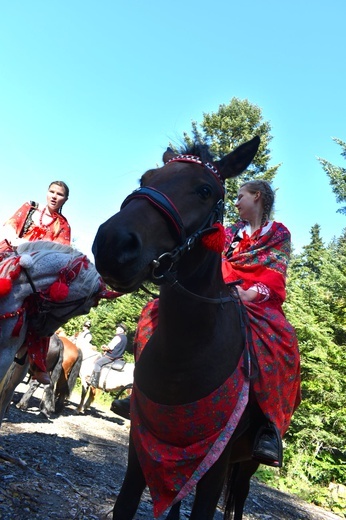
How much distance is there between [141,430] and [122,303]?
78.7ft

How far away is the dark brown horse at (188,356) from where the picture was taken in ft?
7.87

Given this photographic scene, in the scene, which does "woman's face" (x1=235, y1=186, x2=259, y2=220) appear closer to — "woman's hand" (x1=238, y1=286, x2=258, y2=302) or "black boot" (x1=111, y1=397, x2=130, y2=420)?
"woman's hand" (x1=238, y1=286, x2=258, y2=302)

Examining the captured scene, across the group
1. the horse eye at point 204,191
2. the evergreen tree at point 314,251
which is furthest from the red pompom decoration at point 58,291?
the evergreen tree at point 314,251

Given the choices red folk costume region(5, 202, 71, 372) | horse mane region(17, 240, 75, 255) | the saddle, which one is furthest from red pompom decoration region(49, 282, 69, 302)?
the saddle

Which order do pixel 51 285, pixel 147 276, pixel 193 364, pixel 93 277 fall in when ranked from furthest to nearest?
1. pixel 93 277
2. pixel 51 285
3. pixel 193 364
4. pixel 147 276

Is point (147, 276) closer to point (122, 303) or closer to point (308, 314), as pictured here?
point (308, 314)

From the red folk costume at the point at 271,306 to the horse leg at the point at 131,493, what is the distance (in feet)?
3.31

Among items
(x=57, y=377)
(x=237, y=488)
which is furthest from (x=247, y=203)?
(x=57, y=377)

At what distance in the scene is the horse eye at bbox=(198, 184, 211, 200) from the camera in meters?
2.52

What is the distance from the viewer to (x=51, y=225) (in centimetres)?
454

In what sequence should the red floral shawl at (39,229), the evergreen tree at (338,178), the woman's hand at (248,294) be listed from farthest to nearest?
the evergreen tree at (338,178) → the red floral shawl at (39,229) → the woman's hand at (248,294)

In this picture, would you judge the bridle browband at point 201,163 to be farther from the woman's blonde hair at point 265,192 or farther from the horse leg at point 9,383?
the horse leg at point 9,383

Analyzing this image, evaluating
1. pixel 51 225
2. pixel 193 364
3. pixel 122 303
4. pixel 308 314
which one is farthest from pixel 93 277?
pixel 122 303

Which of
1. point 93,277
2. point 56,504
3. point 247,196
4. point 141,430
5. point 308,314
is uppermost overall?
point 308,314
